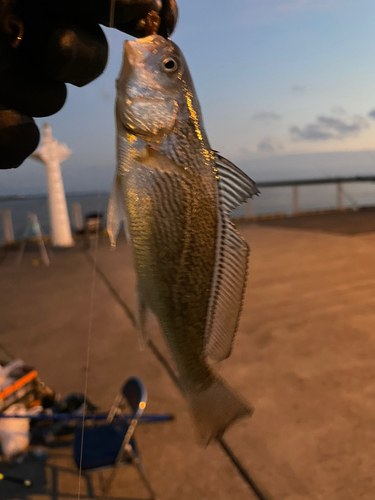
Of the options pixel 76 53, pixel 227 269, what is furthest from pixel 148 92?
pixel 227 269

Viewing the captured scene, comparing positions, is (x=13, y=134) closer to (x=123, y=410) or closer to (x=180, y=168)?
(x=180, y=168)

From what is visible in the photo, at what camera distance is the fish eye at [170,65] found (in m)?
1.05

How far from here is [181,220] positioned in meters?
0.99

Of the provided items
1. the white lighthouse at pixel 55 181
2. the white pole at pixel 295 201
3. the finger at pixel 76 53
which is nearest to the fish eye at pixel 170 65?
the finger at pixel 76 53

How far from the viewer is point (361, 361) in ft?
12.1

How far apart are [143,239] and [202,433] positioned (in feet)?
1.93

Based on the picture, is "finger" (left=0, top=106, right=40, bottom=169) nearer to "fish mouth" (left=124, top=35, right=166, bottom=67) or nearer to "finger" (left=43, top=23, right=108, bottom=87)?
"finger" (left=43, top=23, right=108, bottom=87)

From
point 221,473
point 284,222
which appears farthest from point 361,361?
point 284,222

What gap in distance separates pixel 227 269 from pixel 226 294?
0.08m

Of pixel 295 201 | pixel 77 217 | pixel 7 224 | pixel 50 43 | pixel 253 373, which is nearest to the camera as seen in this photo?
pixel 50 43

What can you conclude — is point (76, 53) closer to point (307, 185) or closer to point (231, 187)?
point (231, 187)

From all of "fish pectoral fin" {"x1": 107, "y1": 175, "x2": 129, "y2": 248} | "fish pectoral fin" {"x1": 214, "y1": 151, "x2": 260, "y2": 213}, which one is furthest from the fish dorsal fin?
"fish pectoral fin" {"x1": 107, "y1": 175, "x2": 129, "y2": 248}

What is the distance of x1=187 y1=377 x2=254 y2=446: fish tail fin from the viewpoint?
103cm

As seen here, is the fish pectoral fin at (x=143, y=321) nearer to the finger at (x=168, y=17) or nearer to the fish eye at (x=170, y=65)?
the fish eye at (x=170, y=65)
